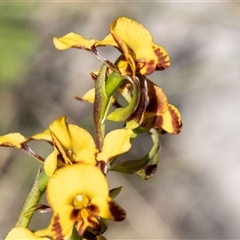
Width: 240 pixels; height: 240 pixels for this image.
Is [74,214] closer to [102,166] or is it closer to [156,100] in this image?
[102,166]

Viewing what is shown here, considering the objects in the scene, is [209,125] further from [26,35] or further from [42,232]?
[42,232]

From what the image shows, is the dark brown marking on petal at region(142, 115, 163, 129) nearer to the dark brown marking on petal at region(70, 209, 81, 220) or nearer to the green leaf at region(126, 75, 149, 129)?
the green leaf at region(126, 75, 149, 129)

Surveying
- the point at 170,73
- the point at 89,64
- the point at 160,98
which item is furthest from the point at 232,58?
the point at 160,98

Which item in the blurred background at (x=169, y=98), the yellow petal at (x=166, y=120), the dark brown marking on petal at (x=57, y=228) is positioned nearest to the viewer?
the dark brown marking on petal at (x=57, y=228)

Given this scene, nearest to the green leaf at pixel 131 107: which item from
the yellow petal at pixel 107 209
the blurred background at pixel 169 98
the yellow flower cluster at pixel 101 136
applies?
the yellow flower cluster at pixel 101 136

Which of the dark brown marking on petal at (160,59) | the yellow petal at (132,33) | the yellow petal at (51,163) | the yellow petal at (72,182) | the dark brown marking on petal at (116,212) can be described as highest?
the yellow petal at (132,33)

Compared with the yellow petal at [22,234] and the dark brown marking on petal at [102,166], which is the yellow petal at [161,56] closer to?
the dark brown marking on petal at [102,166]
